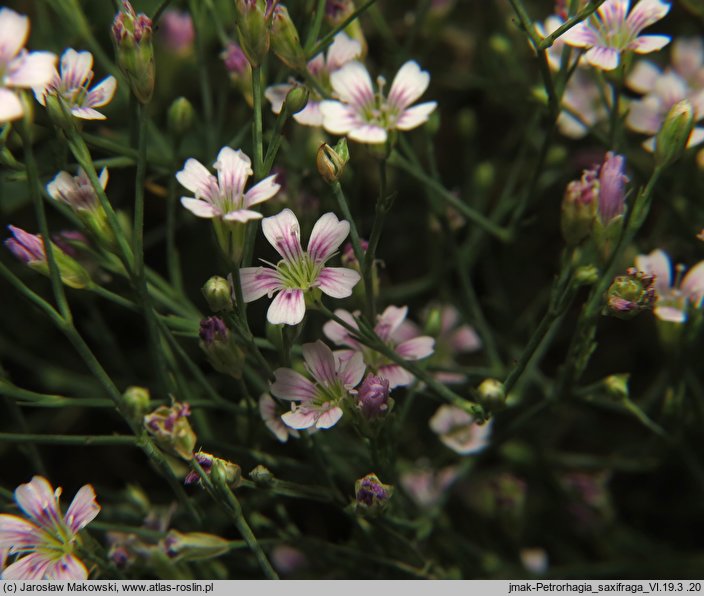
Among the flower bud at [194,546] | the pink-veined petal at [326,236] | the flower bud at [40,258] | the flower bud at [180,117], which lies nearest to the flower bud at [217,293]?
the pink-veined petal at [326,236]

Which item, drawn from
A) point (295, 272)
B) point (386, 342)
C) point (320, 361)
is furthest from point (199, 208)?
point (386, 342)

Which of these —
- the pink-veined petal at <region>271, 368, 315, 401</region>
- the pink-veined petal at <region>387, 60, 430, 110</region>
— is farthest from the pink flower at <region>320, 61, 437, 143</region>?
the pink-veined petal at <region>271, 368, 315, 401</region>

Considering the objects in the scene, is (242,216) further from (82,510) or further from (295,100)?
(82,510)

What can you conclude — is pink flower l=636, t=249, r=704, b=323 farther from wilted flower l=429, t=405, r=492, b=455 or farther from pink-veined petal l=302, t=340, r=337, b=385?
pink-veined petal l=302, t=340, r=337, b=385

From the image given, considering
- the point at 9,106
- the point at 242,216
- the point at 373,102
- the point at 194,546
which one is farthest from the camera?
the point at 373,102

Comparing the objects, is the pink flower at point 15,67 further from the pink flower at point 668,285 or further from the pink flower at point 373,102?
the pink flower at point 668,285

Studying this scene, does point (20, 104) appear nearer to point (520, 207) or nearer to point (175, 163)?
point (175, 163)
